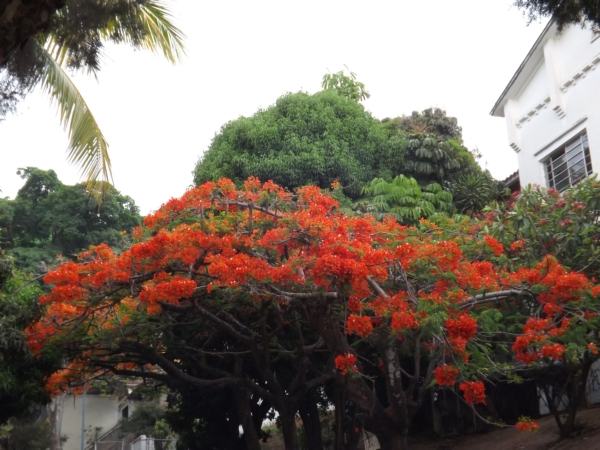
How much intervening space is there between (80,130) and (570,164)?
35.5ft

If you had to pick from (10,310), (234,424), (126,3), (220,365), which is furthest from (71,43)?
(234,424)

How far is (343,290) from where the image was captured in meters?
8.91

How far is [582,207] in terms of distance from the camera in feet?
37.7

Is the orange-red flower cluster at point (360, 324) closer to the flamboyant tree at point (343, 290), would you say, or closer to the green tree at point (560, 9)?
the flamboyant tree at point (343, 290)

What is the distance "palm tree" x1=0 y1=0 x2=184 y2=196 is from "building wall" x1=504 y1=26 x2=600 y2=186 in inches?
345

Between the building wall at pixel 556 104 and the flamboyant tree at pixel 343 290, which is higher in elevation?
the building wall at pixel 556 104

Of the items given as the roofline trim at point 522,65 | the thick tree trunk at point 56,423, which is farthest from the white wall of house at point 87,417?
the roofline trim at point 522,65

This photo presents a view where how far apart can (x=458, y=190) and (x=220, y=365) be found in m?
7.37

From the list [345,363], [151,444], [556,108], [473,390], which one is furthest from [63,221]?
[473,390]

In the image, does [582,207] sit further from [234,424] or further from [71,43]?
[234,424]

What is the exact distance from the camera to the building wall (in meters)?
15.1

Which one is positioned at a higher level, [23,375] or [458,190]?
[458,190]

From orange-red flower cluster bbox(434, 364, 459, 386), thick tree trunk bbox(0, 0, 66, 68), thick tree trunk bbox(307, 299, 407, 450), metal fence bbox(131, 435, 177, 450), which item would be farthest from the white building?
metal fence bbox(131, 435, 177, 450)

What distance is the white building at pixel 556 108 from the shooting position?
15148 mm
